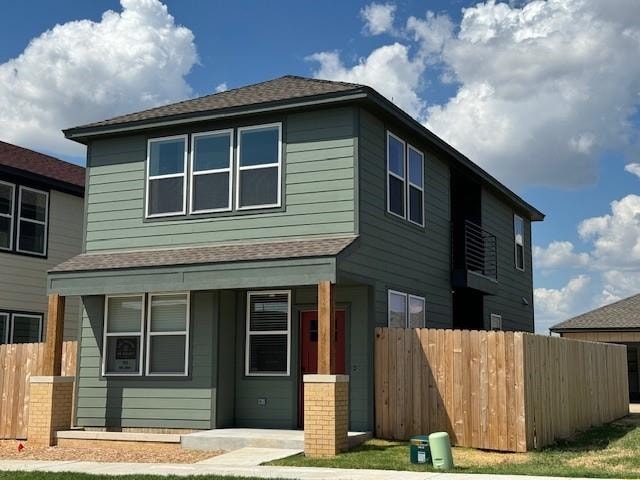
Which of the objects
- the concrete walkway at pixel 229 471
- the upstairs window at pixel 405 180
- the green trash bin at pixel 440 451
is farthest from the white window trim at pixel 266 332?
the green trash bin at pixel 440 451

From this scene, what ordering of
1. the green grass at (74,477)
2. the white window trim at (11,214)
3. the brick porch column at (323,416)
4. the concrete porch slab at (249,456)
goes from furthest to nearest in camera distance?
1. the white window trim at (11,214)
2. the brick porch column at (323,416)
3. the concrete porch slab at (249,456)
4. the green grass at (74,477)

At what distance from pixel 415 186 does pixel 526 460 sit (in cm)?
688

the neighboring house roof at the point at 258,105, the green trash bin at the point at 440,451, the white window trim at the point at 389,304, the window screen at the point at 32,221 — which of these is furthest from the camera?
the window screen at the point at 32,221

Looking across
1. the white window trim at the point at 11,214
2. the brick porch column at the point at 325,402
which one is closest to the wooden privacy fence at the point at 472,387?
the brick porch column at the point at 325,402

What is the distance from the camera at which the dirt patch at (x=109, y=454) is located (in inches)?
552

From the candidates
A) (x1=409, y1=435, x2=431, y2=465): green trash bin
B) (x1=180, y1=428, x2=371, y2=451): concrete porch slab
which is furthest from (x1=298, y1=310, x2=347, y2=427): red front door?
(x1=409, y1=435, x2=431, y2=465): green trash bin

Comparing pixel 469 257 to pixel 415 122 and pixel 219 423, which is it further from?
pixel 219 423

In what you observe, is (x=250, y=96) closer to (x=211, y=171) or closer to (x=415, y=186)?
(x=211, y=171)

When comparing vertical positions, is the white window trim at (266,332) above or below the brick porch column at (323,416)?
above

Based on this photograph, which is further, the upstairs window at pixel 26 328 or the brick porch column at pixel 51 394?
the upstairs window at pixel 26 328

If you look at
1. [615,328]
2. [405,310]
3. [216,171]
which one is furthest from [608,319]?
[216,171]

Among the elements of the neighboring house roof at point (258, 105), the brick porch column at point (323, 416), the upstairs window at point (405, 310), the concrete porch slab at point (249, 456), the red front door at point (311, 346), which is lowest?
the concrete porch slab at point (249, 456)

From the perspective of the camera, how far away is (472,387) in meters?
14.7

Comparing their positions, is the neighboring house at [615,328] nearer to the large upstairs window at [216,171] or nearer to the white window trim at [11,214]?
the large upstairs window at [216,171]
